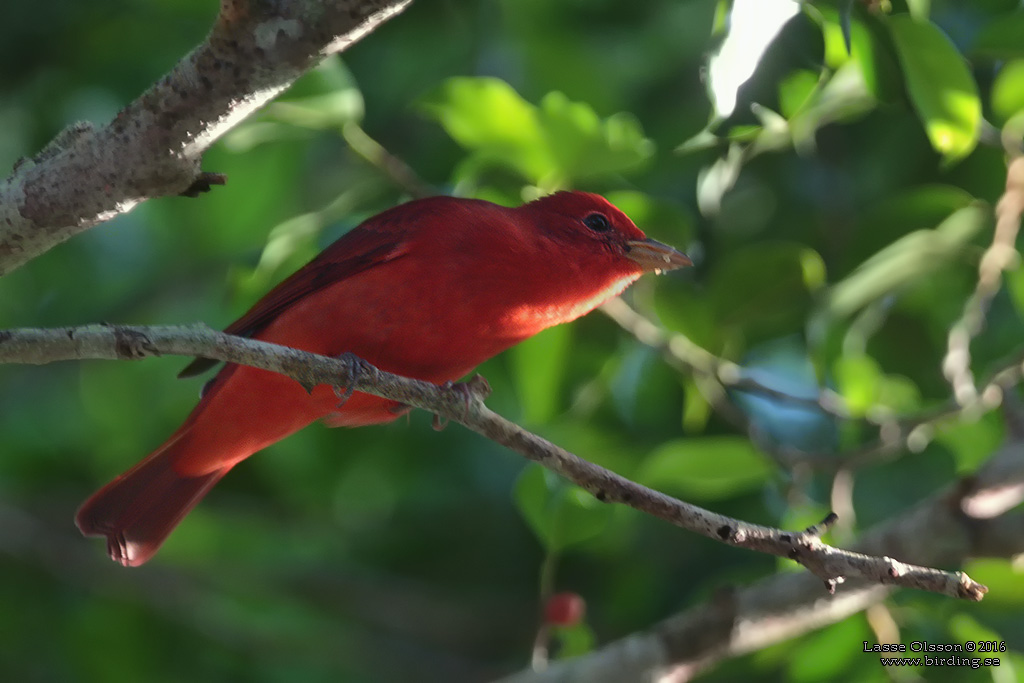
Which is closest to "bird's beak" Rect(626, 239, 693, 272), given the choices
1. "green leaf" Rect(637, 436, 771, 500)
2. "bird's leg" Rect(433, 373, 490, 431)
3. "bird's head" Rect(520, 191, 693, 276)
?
"bird's head" Rect(520, 191, 693, 276)

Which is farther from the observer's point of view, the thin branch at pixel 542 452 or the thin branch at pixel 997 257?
the thin branch at pixel 997 257

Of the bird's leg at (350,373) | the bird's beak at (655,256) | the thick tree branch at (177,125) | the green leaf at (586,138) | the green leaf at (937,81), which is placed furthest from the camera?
the bird's beak at (655,256)

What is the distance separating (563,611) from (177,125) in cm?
199

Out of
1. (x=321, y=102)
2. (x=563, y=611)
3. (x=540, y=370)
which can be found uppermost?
(x=321, y=102)

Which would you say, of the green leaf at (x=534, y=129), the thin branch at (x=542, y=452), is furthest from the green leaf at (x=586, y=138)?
the thin branch at (x=542, y=452)

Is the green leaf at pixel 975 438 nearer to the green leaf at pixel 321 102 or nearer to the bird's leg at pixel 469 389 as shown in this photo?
the bird's leg at pixel 469 389

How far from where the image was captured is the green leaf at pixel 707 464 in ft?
10.7

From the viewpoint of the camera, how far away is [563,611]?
3348mm

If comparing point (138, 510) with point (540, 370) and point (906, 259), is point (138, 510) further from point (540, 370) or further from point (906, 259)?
point (906, 259)

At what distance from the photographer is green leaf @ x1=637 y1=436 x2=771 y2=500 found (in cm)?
326

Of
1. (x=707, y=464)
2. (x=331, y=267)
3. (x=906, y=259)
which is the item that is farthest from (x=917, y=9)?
(x=331, y=267)

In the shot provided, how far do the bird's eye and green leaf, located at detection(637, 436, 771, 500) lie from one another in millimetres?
684

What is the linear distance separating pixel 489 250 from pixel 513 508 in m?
2.20

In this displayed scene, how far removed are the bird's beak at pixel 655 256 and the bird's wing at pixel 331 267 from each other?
2.21 feet
